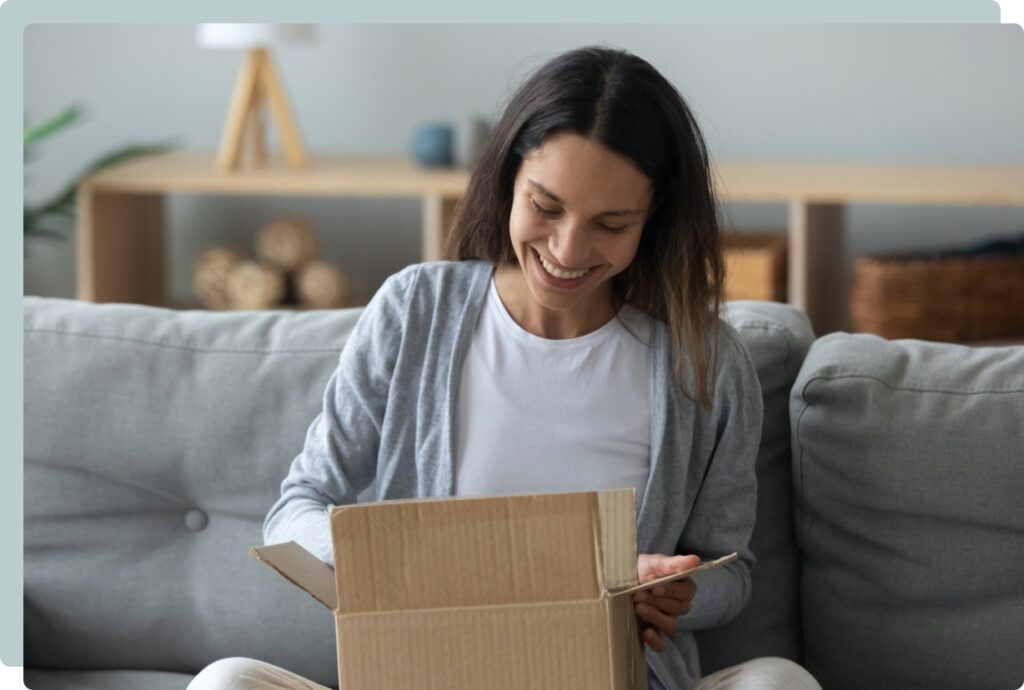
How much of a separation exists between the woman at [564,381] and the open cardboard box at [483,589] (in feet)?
0.82

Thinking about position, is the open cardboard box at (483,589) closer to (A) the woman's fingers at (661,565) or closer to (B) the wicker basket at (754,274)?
(A) the woman's fingers at (661,565)

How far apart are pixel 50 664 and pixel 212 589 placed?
224 mm

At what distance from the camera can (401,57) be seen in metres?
3.49

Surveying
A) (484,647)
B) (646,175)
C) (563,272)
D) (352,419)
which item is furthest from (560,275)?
(484,647)

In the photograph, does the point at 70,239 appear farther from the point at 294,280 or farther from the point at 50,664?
the point at 50,664

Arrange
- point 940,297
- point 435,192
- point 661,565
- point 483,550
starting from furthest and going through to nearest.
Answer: point 435,192, point 940,297, point 661,565, point 483,550

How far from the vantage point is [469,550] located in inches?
42.6

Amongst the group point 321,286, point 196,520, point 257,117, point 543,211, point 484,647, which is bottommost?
point 321,286

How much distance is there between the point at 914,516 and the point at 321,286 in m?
2.00

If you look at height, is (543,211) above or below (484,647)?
above

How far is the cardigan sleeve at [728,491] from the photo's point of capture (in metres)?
1.41

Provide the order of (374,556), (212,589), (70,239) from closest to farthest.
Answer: (374,556) < (212,589) < (70,239)

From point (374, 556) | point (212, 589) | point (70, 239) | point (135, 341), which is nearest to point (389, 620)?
point (374, 556)

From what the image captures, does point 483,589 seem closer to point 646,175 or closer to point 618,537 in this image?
point 618,537
